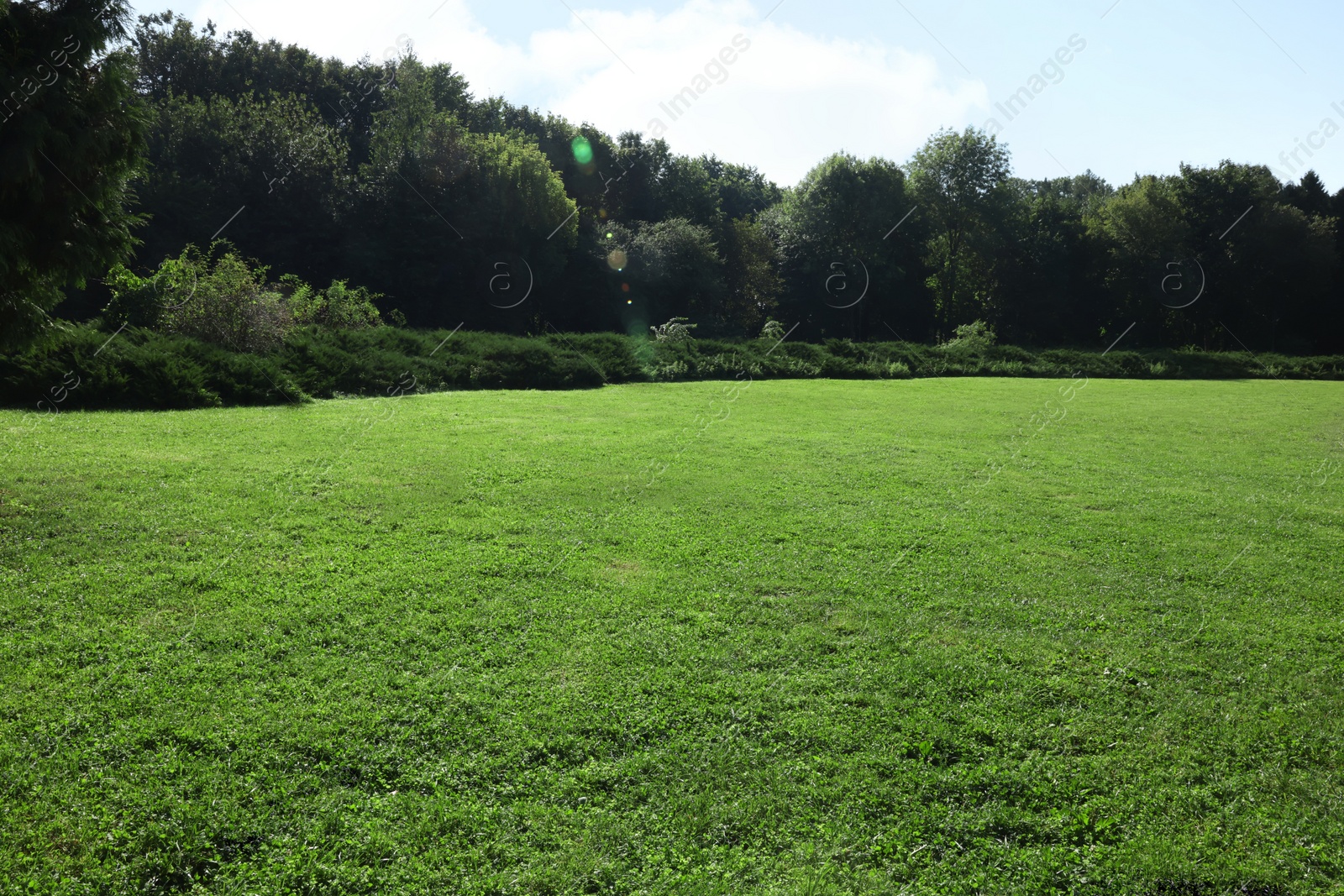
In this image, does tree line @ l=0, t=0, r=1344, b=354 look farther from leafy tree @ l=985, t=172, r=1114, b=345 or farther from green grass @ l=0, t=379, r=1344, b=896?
green grass @ l=0, t=379, r=1344, b=896

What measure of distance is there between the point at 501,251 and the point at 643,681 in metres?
34.4

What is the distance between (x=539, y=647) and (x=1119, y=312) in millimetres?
49162

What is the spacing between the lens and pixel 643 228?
4081 centimetres

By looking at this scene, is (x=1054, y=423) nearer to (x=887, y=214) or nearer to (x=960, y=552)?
(x=960, y=552)

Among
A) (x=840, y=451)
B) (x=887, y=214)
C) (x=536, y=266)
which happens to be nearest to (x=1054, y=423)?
(x=840, y=451)

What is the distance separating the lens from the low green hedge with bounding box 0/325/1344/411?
37.7 ft

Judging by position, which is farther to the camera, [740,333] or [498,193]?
[740,333]

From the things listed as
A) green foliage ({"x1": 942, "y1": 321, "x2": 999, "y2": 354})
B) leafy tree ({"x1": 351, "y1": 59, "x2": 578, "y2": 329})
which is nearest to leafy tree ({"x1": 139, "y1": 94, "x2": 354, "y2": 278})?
leafy tree ({"x1": 351, "y1": 59, "x2": 578, "y2": 329})

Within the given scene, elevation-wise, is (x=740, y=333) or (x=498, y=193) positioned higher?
(x=498, y=193)

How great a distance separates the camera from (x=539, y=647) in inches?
199

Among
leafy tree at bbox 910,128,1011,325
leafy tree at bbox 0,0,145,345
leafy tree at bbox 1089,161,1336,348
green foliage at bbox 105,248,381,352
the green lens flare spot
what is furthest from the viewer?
the green lens flare spot

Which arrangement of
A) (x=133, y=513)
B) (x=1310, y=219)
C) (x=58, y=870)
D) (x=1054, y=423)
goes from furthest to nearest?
(x=1310, y=219), (x=1054, y=423), (x=133, y=513), (x=58, y=870)

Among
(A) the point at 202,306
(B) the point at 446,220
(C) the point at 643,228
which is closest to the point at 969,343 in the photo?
(C) the point at 643,228

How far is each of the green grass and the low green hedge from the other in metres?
2.25
